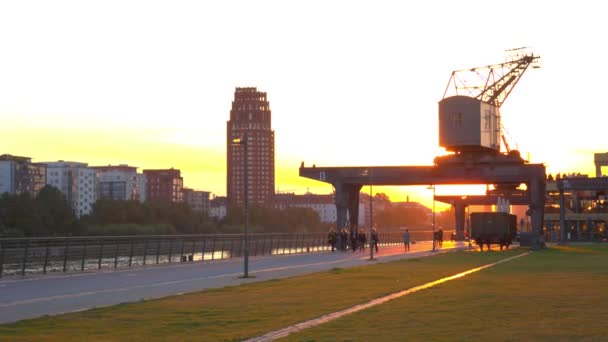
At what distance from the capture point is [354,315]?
67.0ft

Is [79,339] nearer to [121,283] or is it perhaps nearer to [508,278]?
[121,283]

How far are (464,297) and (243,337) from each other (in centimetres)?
1025

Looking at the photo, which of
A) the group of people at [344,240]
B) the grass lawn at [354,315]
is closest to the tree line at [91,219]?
the group of people at [344,240]

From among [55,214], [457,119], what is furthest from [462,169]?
[55,214]

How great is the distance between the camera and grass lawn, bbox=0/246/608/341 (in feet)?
55.8

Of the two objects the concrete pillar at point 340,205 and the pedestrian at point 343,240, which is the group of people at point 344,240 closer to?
the pedestrian at point 343,240

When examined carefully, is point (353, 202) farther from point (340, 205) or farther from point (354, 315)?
point (354, 315)

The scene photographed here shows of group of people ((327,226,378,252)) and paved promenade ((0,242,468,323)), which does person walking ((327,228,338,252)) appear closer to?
group of people ((327,226,378,252))

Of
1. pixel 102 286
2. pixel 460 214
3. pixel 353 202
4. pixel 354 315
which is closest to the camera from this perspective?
pixel 354 315

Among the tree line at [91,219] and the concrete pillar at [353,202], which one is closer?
the concrete pillar at [353,202]

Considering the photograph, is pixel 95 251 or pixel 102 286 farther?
pixel 95 251

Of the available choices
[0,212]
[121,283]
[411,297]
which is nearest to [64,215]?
[0,212]

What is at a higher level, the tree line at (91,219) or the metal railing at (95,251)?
the tree line at (91,219)

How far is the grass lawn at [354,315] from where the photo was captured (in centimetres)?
1702
